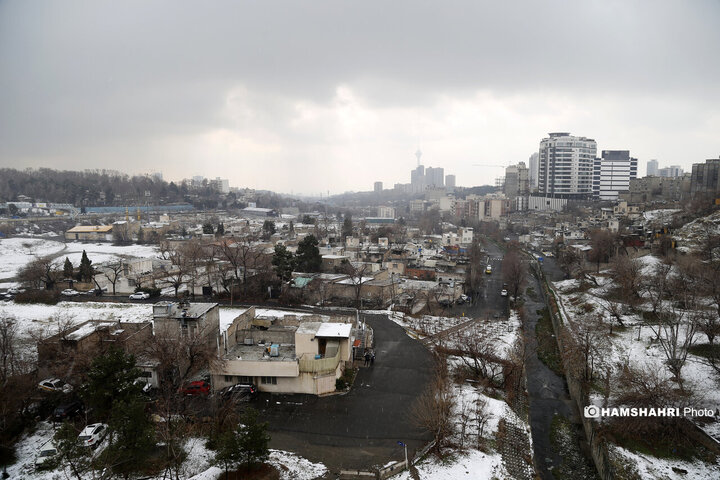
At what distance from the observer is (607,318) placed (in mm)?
14625

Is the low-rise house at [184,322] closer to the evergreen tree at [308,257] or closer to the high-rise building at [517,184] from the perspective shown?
the evergreen tree at [308,257]

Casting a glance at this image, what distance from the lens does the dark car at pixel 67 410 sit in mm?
8031

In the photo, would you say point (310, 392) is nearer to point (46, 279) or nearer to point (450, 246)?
point (46, 279)

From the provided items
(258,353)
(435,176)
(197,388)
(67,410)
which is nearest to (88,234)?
(67,410)

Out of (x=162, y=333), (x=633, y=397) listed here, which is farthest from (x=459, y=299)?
(x=162, y=333)

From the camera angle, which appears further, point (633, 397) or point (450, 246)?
point (450, 246)

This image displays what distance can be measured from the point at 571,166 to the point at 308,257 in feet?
167

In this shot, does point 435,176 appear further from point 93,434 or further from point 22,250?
point 93,434

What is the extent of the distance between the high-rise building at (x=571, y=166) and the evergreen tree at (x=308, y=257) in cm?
4780

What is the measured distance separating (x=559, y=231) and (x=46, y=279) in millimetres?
36101

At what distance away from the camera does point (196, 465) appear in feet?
22.6

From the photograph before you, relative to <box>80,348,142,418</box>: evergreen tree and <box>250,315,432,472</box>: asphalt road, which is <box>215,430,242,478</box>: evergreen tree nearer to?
<box>250,315,432,472</box>: asphalt road

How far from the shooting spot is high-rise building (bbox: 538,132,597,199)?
57500 mm

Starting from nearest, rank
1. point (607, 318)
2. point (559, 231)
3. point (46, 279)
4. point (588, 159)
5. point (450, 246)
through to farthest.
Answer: point (607, 318) → point (46, 279) → point (450, 246) → point (559, 231) → point (588, 159)
